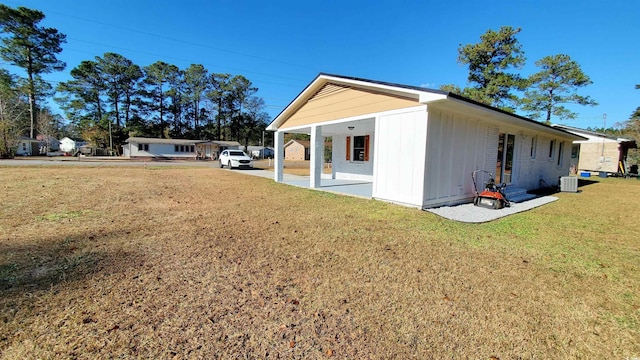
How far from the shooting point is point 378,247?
4.15m

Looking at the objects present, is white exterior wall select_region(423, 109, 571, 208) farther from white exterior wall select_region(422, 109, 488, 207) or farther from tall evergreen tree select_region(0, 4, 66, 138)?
tall evergreen tree select_region(0, 4, 66, 138)

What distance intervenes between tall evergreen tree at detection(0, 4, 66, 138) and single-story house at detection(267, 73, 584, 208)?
46793 millimetres

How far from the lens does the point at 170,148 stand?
40719mm

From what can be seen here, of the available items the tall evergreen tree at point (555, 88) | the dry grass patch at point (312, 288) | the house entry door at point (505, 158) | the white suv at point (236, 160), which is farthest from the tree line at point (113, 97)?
the tall evergreen tree at point (555, 88)

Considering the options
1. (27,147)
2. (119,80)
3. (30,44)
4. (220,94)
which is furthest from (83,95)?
(220,94)

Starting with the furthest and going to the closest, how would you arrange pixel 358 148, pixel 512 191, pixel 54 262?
pixel 358 148, pixel 512 191, pixel 54 262

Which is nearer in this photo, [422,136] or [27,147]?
[422,136]

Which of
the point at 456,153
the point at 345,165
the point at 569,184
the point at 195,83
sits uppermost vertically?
the point at 195,83

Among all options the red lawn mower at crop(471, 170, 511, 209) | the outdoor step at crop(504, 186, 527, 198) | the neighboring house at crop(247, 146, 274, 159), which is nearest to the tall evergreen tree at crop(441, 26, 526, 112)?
the outdoor step at crop(504, 186, 527, 198)

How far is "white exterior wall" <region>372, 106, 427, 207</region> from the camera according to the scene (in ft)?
21.7

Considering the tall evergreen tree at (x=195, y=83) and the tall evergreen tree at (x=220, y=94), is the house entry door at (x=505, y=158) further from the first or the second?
the tall evergreen tree at (x=195, y=83)

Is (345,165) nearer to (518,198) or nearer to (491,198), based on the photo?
(518,198)

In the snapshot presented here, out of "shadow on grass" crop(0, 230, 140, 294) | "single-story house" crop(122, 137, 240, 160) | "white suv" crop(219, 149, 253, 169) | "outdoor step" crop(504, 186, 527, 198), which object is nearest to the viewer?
"shadow on grass" crop(0, 230, 140, 294)

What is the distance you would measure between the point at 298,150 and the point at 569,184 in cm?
4193
